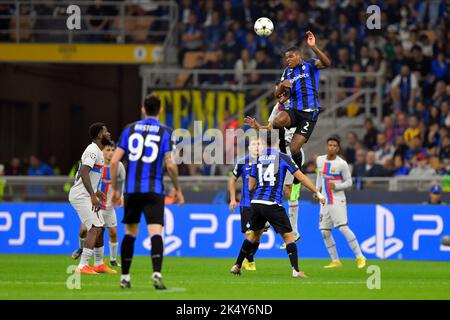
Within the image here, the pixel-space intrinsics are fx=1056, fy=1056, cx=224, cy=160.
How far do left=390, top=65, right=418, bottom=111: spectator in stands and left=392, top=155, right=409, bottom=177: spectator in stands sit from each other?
90.9 inches

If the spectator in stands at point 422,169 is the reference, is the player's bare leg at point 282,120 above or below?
above

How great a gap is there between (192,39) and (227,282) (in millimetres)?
15721

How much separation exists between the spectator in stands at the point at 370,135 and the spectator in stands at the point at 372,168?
1.55 meters

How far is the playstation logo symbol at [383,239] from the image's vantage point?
68.9ft

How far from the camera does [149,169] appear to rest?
1157 centimetres

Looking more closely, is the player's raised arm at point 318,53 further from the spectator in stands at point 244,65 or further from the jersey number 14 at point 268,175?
the spectator in stands at point 244,65

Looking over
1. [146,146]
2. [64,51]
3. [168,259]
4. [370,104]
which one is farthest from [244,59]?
[146,146]

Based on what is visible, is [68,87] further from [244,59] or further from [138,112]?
[244,59]

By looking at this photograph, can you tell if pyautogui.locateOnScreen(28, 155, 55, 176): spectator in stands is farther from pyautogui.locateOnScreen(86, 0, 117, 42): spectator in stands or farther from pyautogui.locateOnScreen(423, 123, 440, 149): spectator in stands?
pyautogui.locateOnScreen(423, 123, 440, 149): spectator in stands

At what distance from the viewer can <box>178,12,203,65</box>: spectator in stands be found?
28.6 metres

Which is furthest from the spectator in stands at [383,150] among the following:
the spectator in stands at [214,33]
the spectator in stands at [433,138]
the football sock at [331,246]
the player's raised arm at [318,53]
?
the player's raised arm at [318,53]

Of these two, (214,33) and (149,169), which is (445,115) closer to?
(214,33)

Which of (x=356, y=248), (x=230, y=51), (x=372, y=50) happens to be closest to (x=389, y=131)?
(x=372, y=50)

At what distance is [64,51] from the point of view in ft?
96.1
